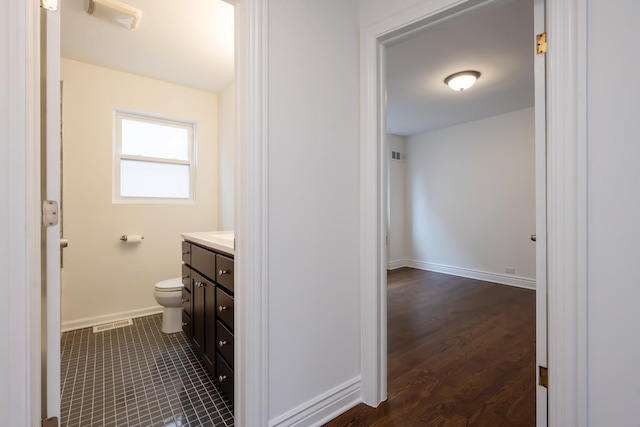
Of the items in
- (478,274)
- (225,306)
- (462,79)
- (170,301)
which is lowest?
(478,274)

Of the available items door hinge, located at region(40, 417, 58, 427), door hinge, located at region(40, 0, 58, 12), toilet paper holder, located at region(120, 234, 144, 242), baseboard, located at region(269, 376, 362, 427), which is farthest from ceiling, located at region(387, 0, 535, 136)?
toilet paper holder, located at region(120, 234, 144, 242)

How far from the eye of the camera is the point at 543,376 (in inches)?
46.6

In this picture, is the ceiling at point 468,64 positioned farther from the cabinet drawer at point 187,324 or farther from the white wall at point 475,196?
the cabinet drawer at point 187,324

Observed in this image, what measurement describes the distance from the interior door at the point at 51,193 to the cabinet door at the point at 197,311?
37.3 inches

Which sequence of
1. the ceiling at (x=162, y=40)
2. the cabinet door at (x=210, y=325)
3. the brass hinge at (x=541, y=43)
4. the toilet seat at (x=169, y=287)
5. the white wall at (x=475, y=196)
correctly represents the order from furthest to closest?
Answer: the white wall at (x=475, y=196), the toilet seat at (x=169, y=287), the ceiling at (x=162, y=40), the cabinet door at (x=210, y=325), the brass hinge at (x=541, y=43)

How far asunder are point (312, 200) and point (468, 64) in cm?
237

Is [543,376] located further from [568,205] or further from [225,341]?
[225,341]

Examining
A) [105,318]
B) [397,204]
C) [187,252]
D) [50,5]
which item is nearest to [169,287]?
[187,252]

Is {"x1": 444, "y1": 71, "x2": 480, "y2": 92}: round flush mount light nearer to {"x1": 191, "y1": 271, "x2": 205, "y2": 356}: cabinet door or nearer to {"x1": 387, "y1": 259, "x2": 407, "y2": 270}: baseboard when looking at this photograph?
{"x1": 191, "y1": 271, "x2": 205, "y2": 356}: cabinet door

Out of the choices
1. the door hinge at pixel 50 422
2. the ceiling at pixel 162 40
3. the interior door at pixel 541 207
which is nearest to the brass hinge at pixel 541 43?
Answer: the interior door at pixel 541 207

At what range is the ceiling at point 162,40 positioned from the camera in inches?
79.4

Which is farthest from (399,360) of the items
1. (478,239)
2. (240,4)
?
(478,239)

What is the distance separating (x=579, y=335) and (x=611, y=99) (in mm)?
845

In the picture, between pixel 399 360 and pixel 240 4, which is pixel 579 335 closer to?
pixel 399 360
